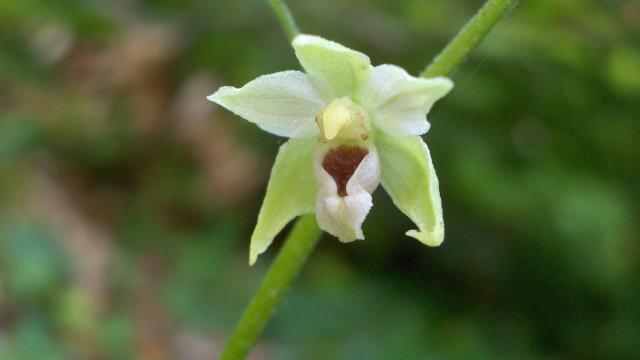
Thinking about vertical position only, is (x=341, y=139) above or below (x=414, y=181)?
above

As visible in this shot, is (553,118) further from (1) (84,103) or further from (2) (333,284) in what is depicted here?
(1) (84,103)

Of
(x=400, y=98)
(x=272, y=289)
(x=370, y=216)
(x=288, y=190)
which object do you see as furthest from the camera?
(x=370, y=216)

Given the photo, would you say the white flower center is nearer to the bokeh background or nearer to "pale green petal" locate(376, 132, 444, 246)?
"pale green petal" locate(376, 132, 444, 246)

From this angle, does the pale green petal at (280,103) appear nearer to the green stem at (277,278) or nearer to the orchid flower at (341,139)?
the orchid flower at (341,139)

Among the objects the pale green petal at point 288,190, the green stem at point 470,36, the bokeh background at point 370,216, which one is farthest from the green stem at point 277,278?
the bokeh background at point 370,216

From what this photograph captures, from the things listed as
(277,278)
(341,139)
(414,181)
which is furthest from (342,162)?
(277,278)

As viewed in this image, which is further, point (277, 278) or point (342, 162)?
point (277, 278)

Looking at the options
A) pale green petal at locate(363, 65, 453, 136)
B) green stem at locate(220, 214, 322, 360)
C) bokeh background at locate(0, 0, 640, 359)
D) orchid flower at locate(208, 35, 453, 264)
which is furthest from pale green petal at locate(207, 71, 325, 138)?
bokeh background at locate(0, 0, 640, 359)

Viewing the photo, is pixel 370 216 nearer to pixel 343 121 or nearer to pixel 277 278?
pixel 277 278
